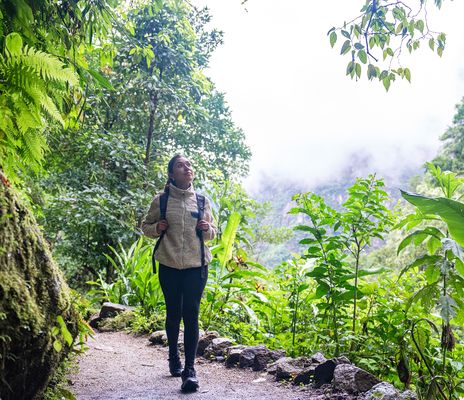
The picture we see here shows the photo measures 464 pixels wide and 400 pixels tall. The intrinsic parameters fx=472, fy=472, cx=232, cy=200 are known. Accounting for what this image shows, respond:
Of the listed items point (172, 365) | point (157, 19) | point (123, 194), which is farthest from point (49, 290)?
point (157, 19)

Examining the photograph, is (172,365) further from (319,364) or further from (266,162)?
(266,162)

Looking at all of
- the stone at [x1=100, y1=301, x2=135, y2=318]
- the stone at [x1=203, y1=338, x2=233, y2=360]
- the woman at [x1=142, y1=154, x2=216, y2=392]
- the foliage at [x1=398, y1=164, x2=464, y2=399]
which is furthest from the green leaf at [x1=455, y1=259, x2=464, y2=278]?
the stone at [x1=100, y1=301, x2=135, y2=318]

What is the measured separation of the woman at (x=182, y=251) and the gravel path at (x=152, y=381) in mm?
226

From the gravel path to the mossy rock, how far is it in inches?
50.0

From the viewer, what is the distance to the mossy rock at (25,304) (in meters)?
1.79

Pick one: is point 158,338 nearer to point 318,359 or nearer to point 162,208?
point 318,359

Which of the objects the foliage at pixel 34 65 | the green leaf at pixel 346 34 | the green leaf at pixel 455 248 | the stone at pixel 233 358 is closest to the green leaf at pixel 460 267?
the green leaf at pixel 455 248

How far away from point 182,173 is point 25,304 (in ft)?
6.61

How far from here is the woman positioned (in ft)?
11.8

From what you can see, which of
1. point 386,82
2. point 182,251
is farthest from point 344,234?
point 386,82

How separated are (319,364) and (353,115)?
6243 inches

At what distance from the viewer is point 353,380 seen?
3.20 meters

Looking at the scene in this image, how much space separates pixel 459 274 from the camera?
296 centimetres

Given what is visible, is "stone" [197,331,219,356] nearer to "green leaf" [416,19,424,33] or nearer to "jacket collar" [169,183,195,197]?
"jacket collar" [169,183,195,197]
